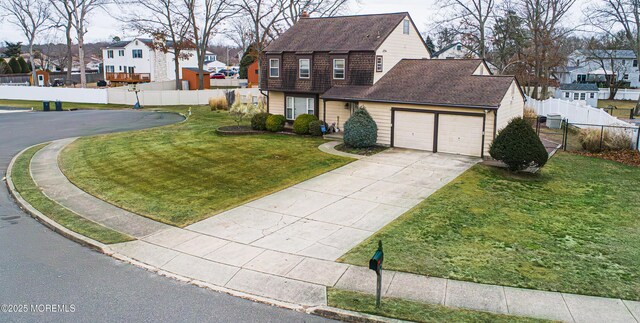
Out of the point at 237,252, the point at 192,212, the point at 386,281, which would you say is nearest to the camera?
the point at 386,281

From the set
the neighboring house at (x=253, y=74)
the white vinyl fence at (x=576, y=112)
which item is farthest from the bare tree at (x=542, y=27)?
the neighboring house at (x=253, y=74)

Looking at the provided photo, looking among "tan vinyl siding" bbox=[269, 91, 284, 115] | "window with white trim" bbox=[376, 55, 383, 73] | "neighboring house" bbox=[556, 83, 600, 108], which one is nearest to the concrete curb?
"tan vinyl siding" bbox=[269, 91, 284, 115]

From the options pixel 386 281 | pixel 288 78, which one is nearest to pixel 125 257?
pixel 386 281

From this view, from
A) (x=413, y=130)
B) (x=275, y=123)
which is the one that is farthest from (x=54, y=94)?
(x=413, y=130)

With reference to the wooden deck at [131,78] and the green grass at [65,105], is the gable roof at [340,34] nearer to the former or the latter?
the green grass at [65,105]

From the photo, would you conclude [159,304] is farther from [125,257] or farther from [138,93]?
[138,93]
